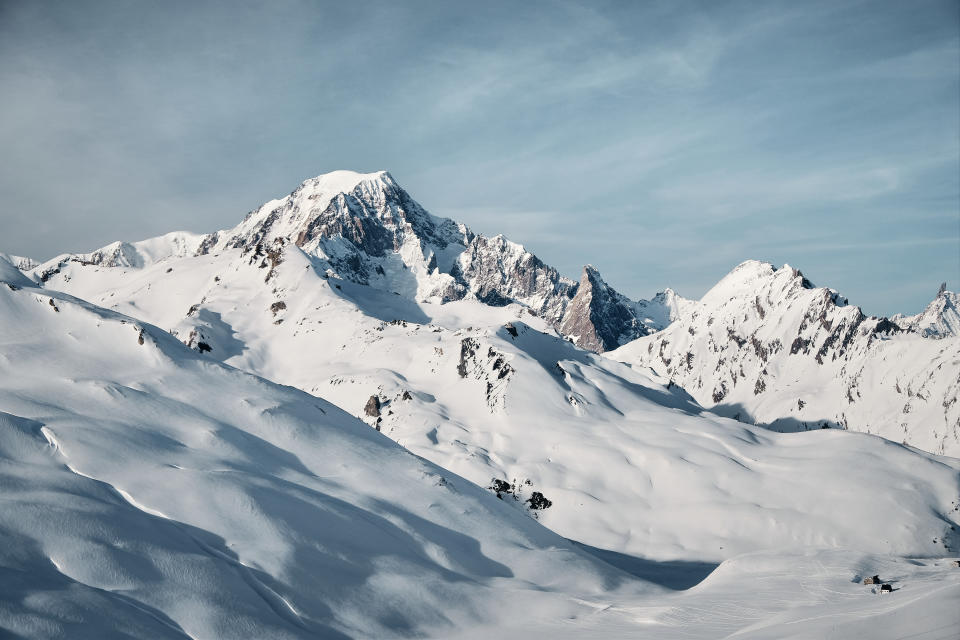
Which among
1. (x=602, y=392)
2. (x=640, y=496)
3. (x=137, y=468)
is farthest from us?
(x=602, y=392)

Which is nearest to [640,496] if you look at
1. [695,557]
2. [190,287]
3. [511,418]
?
[695,557]

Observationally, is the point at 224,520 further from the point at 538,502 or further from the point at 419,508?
the point at 538,502

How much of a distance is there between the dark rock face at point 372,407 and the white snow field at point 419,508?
1.06 ft

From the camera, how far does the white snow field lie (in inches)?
923

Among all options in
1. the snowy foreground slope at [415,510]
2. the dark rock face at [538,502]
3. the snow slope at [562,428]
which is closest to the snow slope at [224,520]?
the snowy foreground slope at [415,510]

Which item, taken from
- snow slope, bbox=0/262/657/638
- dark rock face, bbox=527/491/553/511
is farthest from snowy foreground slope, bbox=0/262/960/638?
dark rock face, bbox=527/491/553/511

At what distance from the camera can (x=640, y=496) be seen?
7838 cm

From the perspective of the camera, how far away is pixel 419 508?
39.3 meters

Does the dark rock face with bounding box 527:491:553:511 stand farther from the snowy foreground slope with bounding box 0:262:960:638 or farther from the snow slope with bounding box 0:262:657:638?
the snow slope with bounding box 0:262:657:638

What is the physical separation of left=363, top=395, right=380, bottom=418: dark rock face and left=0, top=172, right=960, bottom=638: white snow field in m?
0.32

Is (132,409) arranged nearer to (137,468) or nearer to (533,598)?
(137,468)

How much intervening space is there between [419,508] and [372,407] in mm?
58557

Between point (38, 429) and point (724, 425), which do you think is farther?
point (724, 425)

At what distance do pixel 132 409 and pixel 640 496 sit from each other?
5762 centimetres
